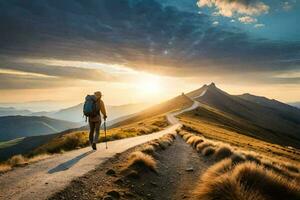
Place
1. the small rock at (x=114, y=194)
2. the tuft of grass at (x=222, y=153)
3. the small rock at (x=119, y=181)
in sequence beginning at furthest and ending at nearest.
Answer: the tuft of grass at (x=222, y=153)
the small rock at (x=119, y=181)
the small rock at (x=114, y=194)

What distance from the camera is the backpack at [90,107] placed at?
70.4 ft

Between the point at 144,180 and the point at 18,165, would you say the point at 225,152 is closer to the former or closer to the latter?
the point at 144,180

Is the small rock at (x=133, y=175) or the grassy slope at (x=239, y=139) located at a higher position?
the small rock at (x=133, y=175)

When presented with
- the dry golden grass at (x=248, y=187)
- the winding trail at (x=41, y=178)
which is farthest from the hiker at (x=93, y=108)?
the dry golden grass at (x=248, y=187)

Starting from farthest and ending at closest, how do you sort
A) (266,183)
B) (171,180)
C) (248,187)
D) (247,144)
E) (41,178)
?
(247,144) < (171,180) < (41,178) < (266,183) < (248,187)

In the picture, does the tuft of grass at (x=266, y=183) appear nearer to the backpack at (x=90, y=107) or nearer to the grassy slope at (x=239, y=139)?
the backpack at (x=90, y=107)

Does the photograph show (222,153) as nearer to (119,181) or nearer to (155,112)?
(119,181)

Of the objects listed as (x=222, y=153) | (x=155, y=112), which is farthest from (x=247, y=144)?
(x=155, y=112)

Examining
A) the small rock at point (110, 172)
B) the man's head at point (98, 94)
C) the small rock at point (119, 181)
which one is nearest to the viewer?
the small rock at point (119, 181)

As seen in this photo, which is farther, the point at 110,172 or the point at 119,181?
the point at 110,172

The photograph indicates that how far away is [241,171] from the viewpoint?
35.7ft

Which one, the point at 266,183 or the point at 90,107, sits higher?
the point at 90,107

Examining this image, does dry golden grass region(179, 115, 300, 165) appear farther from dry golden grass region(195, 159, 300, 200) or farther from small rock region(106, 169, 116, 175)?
dry golden grass region(195, 159, 300, 200)

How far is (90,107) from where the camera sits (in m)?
21.5
